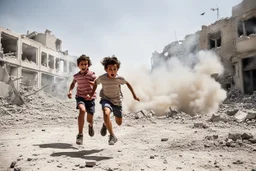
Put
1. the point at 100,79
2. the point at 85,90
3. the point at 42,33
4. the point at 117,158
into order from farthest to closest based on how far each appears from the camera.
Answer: the point at 42,33, the point at 85,90, the point at 100,79, the point at 117,158

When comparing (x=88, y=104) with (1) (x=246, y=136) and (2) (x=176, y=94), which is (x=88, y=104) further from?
(2) (x=176, y=94)

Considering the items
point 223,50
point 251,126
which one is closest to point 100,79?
point 251,126

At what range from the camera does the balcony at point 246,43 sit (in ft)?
53.0

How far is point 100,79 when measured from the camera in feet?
13.2

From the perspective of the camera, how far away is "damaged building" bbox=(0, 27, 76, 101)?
792 inches

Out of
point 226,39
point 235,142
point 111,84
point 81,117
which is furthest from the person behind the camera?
point 226,39

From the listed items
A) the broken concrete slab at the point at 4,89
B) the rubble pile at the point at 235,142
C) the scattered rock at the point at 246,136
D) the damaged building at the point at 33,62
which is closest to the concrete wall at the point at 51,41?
the damaged building at the point at 33,62

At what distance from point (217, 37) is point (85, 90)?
19733mm

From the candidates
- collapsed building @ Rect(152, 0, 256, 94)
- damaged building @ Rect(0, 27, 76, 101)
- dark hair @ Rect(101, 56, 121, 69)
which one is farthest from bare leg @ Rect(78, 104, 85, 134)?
collapsed building @ Rect(152, 0, 256, 94)

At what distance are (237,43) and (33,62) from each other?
850 inches

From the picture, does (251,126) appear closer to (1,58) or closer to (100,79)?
(100,79)

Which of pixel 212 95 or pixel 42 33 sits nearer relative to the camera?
pixel 212 95

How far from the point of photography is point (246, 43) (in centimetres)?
1664

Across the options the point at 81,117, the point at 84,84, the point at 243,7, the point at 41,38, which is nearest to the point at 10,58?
the point at 41,38
